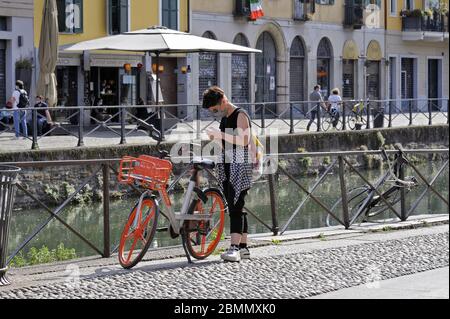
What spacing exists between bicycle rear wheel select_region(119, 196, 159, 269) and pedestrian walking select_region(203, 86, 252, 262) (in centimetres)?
73

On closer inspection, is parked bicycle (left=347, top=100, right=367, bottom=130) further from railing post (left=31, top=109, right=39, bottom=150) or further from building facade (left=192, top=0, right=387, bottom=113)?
railing post (left=31, top=109, right=39, bottom=150)

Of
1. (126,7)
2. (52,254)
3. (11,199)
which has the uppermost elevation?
(126,7)

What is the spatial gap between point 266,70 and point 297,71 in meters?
2.25

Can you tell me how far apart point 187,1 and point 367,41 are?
13.3m

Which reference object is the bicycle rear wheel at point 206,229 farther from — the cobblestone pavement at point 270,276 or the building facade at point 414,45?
the building facade at point 414,45

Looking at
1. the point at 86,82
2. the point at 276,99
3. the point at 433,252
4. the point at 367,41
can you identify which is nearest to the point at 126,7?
Answer: the point at 86,82

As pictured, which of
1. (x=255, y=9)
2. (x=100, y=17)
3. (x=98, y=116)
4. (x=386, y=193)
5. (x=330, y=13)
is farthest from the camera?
(x=330, y=13)

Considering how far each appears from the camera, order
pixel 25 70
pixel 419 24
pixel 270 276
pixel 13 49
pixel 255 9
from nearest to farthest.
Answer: pixel 270 276 → pixel 13 49 → pixel 25 70 → pixel 255 9 → pixel 419 24

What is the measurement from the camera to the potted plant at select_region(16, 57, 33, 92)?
33031mm

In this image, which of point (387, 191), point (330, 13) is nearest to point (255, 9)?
point (330, 13)

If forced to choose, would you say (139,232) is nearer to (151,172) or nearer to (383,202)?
(151,172)

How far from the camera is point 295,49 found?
153 feet

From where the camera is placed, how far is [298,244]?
471 inches
